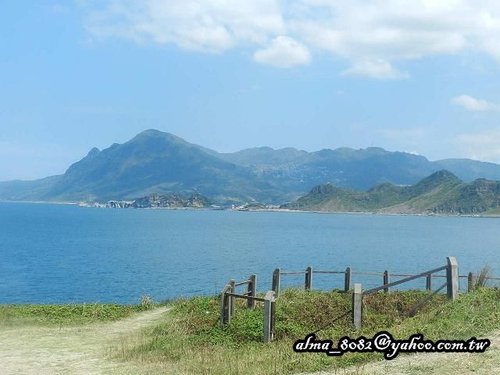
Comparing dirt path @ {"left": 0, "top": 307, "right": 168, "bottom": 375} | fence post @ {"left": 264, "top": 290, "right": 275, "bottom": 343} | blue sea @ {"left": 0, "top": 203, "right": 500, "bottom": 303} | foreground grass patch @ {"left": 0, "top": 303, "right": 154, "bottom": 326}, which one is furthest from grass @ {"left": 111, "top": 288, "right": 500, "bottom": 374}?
blue sea @ {"left": 0, "top": 203, "right": 500, "bottom": 303}

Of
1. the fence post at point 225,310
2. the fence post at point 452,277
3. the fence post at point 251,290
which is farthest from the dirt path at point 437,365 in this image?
the fence post at point 251,290

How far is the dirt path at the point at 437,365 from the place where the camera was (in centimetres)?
1245

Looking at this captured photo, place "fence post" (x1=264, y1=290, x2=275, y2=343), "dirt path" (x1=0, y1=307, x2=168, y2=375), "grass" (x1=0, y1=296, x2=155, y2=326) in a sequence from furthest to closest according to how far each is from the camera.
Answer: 1. "grass" (x1=0, y1=296, x2=155, y2=326)
2. "fence post" (x1=264, y1=290, x2=275, y2=343)
3. "dirt path" (x1=0, y1=307, x2=168, y2=375)

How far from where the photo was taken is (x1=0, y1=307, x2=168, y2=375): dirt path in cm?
1528

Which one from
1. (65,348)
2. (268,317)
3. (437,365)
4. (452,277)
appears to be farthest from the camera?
(452,277)

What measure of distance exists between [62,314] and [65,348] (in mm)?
6908

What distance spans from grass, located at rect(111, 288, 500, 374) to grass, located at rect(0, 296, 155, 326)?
3262 mm

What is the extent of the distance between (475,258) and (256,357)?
83761mm

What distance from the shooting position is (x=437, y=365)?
509 inches

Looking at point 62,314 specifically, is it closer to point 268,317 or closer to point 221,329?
point 221,329

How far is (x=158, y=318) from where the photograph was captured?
24047 millimetres

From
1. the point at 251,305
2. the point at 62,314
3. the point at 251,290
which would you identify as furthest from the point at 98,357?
the point at 62,314

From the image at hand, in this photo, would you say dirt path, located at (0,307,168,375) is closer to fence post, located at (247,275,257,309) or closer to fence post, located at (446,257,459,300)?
fence post, located at (247,275,257,309)

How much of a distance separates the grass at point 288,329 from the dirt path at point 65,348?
964 millimetres
